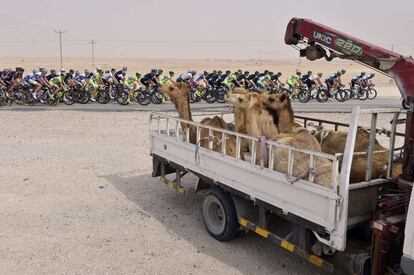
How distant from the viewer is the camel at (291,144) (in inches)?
173

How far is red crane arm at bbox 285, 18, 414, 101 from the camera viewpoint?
4449 millimetres

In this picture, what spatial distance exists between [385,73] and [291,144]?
1195mm

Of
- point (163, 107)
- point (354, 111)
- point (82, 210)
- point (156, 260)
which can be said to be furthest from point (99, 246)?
point (163, 107)

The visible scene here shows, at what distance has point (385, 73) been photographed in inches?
189

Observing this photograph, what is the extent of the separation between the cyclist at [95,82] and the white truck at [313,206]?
15632 mm

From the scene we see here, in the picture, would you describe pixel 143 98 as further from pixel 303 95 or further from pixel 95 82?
pixel 303 95

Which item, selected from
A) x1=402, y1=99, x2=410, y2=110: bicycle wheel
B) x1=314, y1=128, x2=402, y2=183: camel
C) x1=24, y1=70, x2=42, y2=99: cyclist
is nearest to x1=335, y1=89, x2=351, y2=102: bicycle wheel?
x1=24, y1=70, x2=42, y2=99: cyclist

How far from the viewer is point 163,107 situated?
19500mm

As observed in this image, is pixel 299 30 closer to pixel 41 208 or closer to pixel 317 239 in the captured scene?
pixel 317 239

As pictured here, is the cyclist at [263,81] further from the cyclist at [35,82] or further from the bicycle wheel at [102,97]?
the cyclist at [35,82]

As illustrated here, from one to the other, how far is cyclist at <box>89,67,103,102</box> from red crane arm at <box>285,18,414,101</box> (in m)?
15.9

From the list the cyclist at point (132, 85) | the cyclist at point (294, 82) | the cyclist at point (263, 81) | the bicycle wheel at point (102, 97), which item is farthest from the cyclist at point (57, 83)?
the cyclist at point (294, 82)

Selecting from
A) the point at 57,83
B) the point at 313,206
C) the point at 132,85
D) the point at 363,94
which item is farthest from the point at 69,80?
the point at 313,206

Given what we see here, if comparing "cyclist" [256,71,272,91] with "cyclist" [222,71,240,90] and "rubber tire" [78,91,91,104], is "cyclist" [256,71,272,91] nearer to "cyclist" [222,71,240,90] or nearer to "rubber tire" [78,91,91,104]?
"cyclist" [222,71,240,90]
